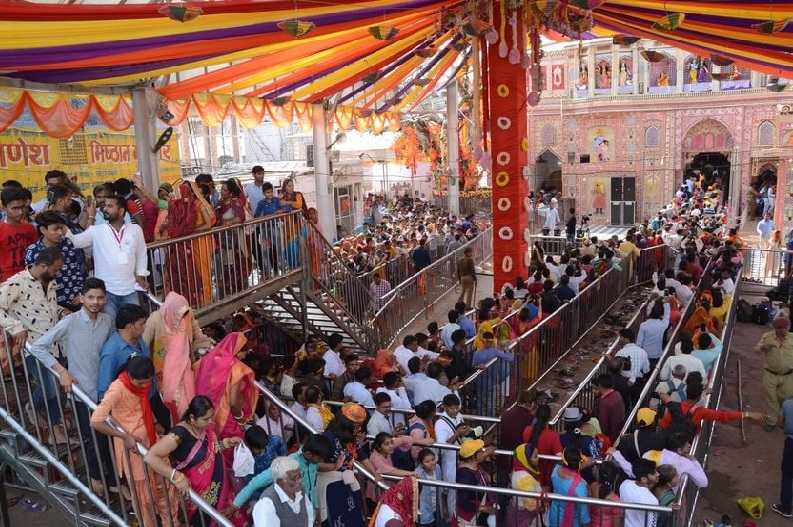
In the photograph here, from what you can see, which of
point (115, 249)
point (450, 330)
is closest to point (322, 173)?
point (450, 330)

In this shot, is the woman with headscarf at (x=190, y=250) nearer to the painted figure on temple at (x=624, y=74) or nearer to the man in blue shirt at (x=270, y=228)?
the man in blue shirt at (x=270, y=228)

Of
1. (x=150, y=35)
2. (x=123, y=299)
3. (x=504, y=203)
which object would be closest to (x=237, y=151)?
(x=504, y=203)

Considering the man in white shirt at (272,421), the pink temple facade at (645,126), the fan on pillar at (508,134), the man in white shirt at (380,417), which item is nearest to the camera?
the man in white shirt at (272,421)

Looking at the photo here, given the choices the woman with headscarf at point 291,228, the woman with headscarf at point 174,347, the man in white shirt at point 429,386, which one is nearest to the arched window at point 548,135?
the woman with headscarf at point 291,228

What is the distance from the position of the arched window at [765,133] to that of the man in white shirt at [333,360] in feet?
73.6

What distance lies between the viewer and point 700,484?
5.01m

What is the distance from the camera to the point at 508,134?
11.1 meters

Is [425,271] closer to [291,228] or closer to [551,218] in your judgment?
[291,228]

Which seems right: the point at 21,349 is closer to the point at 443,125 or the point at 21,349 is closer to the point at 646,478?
the point at 646,478

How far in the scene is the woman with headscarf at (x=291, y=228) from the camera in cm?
874

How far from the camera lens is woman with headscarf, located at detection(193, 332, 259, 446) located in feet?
14.5

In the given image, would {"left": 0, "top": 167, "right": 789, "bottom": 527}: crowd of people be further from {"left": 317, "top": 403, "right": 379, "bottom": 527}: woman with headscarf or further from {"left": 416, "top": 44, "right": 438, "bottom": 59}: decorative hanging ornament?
{"left": 416, "top": 44, "right": 438, "bottom": 59}: decorative hanging ornament

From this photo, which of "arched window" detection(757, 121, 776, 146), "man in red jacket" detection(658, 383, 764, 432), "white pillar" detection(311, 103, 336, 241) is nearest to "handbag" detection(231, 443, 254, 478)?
"man in red jacket" detection(658, 383, 764, 432)

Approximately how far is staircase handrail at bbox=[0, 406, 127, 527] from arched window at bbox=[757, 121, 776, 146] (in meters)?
26.1
